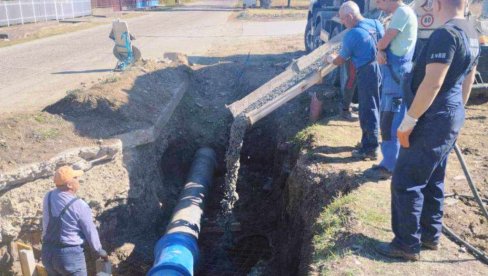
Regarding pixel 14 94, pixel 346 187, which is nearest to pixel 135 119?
pixel 346 187

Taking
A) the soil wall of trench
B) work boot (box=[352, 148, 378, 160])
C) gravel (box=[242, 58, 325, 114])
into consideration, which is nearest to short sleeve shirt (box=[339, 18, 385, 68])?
work boot (box=[352, 148, 378, 160])

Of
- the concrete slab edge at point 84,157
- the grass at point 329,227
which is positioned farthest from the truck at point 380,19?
the concrete slab edge at point 84,157

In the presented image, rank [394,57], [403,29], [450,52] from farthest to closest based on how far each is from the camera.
A: [394,57]
[403,29]
[450,52]

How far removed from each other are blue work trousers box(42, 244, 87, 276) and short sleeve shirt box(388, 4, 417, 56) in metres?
4.18

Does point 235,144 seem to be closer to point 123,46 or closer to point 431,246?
point 431,246

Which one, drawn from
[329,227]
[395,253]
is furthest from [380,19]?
[395,253]

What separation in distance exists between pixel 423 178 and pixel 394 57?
1.89 m

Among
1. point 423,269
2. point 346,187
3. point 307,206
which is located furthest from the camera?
point 307,206

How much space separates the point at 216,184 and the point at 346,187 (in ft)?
12.0

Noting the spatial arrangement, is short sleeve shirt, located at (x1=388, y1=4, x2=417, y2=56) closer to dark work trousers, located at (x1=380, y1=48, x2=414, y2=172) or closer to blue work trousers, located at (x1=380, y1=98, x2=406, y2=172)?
dark work trousers, located at (x1=380, y1=48, x2=414, y2=172)

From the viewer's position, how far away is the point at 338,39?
797 cm

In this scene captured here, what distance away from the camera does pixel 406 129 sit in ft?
12.0

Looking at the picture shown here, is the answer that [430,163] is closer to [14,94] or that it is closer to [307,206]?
[307,206]

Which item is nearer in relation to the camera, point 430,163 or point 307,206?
point 430,163
